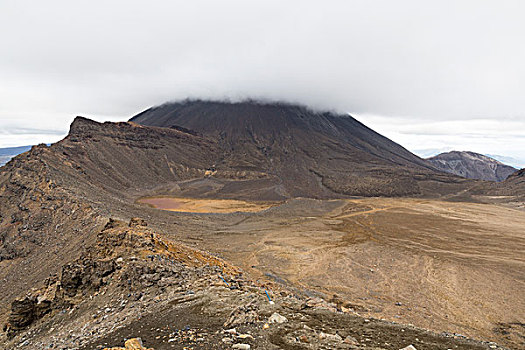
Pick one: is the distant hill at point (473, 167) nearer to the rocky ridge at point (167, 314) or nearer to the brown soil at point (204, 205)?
the brown soil at point (204, 205)

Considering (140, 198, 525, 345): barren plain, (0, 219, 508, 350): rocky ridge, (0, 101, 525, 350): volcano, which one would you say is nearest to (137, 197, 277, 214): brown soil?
(0, 101, 525, 350): volcano

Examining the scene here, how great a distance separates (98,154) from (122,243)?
51.6m

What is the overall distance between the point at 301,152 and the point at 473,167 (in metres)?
98.0

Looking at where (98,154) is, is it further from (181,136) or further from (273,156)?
(273,156)

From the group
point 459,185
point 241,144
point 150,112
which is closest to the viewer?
point 459,185

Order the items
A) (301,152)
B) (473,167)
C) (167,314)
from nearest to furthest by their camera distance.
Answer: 1. (167,314)
2. (301,152)
3. (473,167)

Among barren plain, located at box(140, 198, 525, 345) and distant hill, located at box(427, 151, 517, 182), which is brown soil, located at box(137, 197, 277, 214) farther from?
distant hill, located at box(427, 151, 517, 182)

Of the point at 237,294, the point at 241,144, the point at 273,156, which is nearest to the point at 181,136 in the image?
the point at 241,144

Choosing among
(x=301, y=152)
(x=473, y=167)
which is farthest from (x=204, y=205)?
(x=473, y=167)

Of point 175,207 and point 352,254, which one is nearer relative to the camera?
point 352,254

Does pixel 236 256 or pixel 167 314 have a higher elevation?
pixel 167 314

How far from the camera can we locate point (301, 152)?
285 feet

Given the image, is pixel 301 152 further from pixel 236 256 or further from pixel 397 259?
pixel 236 256

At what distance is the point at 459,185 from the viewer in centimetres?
6731
